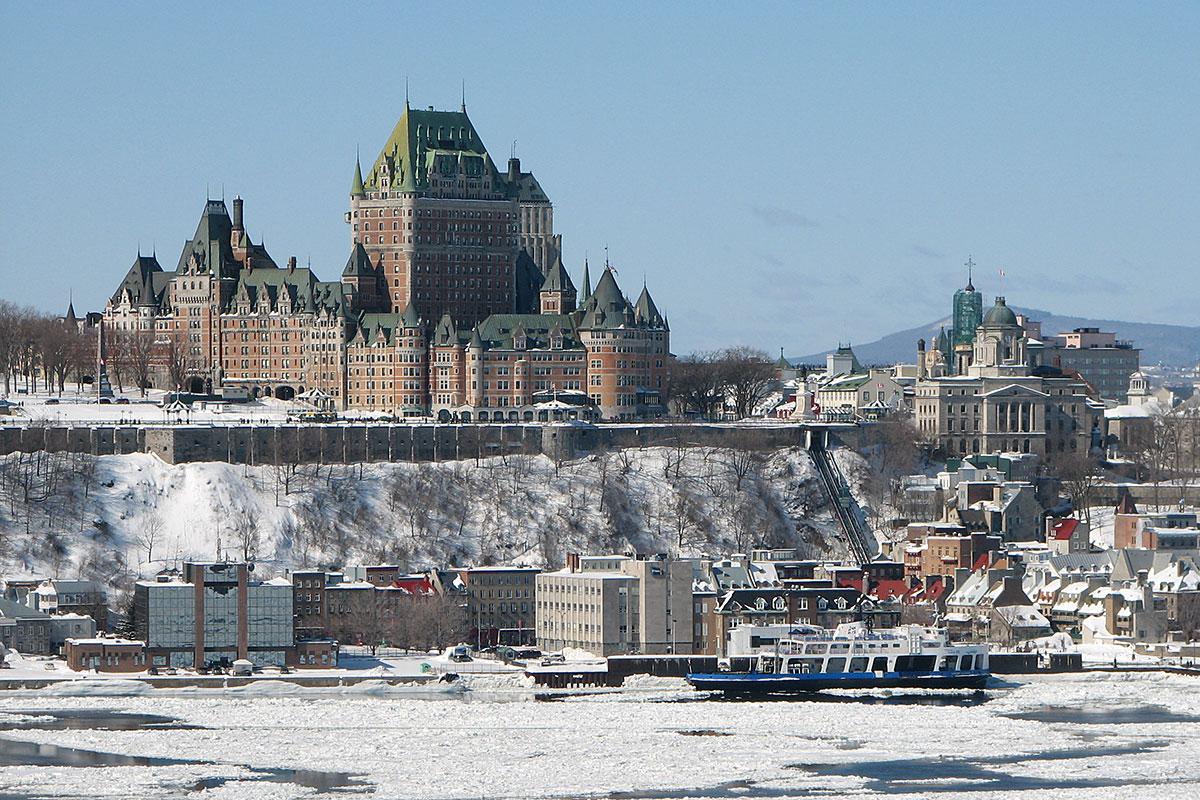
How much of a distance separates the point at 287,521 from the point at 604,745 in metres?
67.2

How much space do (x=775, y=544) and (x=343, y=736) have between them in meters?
73.9

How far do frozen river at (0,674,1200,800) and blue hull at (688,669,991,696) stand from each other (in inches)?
81.3

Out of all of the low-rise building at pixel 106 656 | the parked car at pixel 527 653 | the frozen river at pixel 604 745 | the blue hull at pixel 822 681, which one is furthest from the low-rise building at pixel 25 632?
the blue hull at pixel 822 681

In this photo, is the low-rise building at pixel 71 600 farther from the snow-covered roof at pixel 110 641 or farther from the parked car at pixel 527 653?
the parked car at pixel 527 653

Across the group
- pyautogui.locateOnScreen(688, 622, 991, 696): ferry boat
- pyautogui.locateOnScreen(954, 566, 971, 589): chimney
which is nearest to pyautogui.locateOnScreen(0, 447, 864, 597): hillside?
pyautogui.locateOnScreen(954, 566, 971, 589): chimney

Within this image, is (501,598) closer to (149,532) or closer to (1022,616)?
(149,532)

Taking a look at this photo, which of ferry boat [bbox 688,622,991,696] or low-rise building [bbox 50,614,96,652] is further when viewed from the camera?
low-rise building [bbox 50,614,96,652]

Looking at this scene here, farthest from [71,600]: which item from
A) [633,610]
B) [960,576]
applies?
[960,576]

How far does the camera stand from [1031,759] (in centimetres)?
12362

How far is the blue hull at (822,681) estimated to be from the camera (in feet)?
480

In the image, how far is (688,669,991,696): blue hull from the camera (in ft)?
480

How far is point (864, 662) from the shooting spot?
150 metres

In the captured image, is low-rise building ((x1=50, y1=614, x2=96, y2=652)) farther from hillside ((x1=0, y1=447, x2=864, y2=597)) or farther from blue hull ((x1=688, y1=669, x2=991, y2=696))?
blue hull ((x1=688, y1=669, x2=991, y2=696))

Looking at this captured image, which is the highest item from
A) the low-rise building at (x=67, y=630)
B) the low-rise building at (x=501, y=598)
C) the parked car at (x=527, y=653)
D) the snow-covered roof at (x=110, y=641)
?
the low-rise building at (x=501, y=598)
